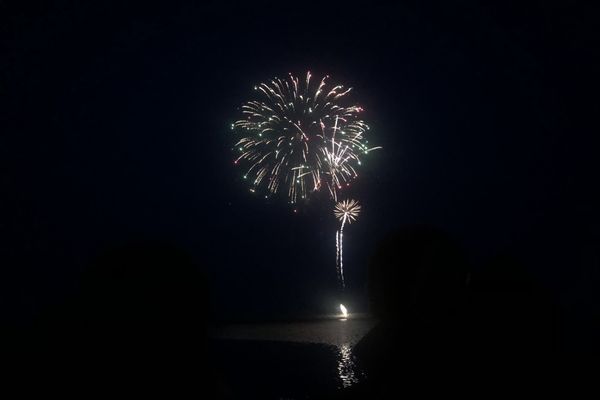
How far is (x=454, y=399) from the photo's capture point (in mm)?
7266

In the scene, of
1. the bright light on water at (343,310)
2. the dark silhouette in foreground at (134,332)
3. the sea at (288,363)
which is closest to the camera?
the dark silhouette in foreground at (134,332)

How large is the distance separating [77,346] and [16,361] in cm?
118

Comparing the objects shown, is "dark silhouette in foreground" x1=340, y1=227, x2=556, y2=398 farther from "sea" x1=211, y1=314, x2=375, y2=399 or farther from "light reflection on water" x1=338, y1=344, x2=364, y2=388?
"sea" x1=211, y1=314, x2=375, y2=399

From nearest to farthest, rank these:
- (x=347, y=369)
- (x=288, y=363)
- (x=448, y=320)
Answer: (x=448, y=320)
(x=347, y=369)
(x=288, y=363)

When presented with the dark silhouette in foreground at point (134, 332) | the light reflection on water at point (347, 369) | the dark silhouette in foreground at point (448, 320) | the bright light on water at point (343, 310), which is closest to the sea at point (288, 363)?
the light reflection on water at point (347, 369)

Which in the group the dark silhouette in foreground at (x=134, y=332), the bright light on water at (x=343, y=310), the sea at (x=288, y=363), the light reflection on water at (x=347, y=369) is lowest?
the sea at (x=288, y=363)

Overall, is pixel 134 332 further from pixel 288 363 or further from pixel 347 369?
pixel 288 363

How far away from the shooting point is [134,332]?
6500 millimetres

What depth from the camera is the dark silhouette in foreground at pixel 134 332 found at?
6219mm

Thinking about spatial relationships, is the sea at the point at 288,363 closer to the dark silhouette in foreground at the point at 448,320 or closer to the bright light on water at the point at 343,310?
the dark silhouette in foreground at the point at 448,320

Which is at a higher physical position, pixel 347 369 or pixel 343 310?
pixel 343 310

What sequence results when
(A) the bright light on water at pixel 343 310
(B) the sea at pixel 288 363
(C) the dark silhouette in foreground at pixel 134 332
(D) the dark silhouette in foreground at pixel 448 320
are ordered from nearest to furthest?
(C) the dark silhouette in foreground at pixel 134 332 < (D) the dark silhouette in foreground at pixel 448 320 < (B) the sea at pixel 288 363 < (A) the bright light on water at pixel 343 310

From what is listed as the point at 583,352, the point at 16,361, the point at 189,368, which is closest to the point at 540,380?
the point at 583,352

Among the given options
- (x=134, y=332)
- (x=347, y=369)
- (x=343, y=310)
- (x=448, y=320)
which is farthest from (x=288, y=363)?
(x=343, y=310)
